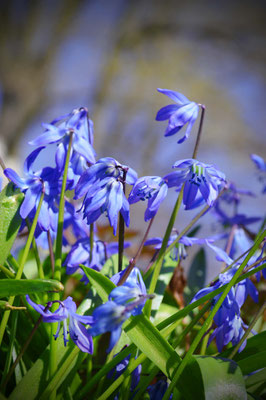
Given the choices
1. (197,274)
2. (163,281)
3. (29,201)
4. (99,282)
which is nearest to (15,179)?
(29,201)

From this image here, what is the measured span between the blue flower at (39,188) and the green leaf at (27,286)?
0.07 m

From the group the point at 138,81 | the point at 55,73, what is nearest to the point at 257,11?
the point at 138,81

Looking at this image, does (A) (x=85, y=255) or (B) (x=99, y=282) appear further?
(A) (x=85, y=255)

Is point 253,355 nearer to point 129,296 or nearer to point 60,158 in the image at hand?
point 129,296

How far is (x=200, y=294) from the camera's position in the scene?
41 centimetres

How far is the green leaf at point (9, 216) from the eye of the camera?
0.41 meters

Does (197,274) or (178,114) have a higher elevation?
(178,114)

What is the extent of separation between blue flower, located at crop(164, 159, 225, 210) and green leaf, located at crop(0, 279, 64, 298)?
0.49ft

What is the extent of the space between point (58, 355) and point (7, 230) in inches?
5.2

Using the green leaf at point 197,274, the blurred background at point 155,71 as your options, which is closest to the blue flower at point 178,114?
the green leaf at point 197,274

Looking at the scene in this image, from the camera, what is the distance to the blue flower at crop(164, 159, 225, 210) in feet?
1.30

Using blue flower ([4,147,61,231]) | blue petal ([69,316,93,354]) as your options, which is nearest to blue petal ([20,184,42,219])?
blue flower ([4,147,61,231])

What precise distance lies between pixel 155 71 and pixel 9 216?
5.04m

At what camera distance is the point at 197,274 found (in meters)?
0.69
